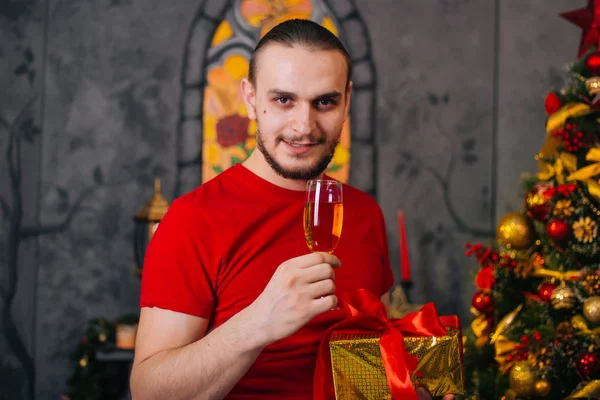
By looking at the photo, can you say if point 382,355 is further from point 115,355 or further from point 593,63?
point 115,355

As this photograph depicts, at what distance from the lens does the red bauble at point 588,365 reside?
7.02 feet

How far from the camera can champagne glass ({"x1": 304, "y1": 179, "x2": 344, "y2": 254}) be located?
1320mm

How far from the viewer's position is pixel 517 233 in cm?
245

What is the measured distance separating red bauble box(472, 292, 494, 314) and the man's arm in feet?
4.40

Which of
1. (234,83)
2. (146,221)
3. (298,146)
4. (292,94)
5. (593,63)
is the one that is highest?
(234,83)

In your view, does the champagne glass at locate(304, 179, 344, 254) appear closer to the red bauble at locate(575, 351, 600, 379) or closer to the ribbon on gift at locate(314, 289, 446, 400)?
the ribbon on gift at locate(314, 289, 446, 400)

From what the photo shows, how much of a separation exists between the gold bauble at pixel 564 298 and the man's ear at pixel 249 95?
118 cm

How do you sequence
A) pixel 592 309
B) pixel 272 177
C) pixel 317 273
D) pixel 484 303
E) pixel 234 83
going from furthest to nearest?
1. pixel 234 83
2. pixel 484 303
3. pixel 592 309
4. pixel 272 177
5. pixel 317 273

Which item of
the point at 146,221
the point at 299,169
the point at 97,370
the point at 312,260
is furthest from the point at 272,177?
the point at 97,370

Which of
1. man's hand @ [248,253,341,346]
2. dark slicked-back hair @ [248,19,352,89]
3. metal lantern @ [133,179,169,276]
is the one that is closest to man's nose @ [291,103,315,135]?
dark slicked-back hair @ [248,19,352,89]

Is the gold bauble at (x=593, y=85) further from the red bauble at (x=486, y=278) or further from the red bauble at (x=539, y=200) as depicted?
the red bauble at (x=486, y=278)

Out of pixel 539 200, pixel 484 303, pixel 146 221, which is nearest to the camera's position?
pixel 539 200

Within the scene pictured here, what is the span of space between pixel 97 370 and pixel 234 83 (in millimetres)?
1643

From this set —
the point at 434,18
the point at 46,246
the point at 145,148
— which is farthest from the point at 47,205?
the point at 434,18
